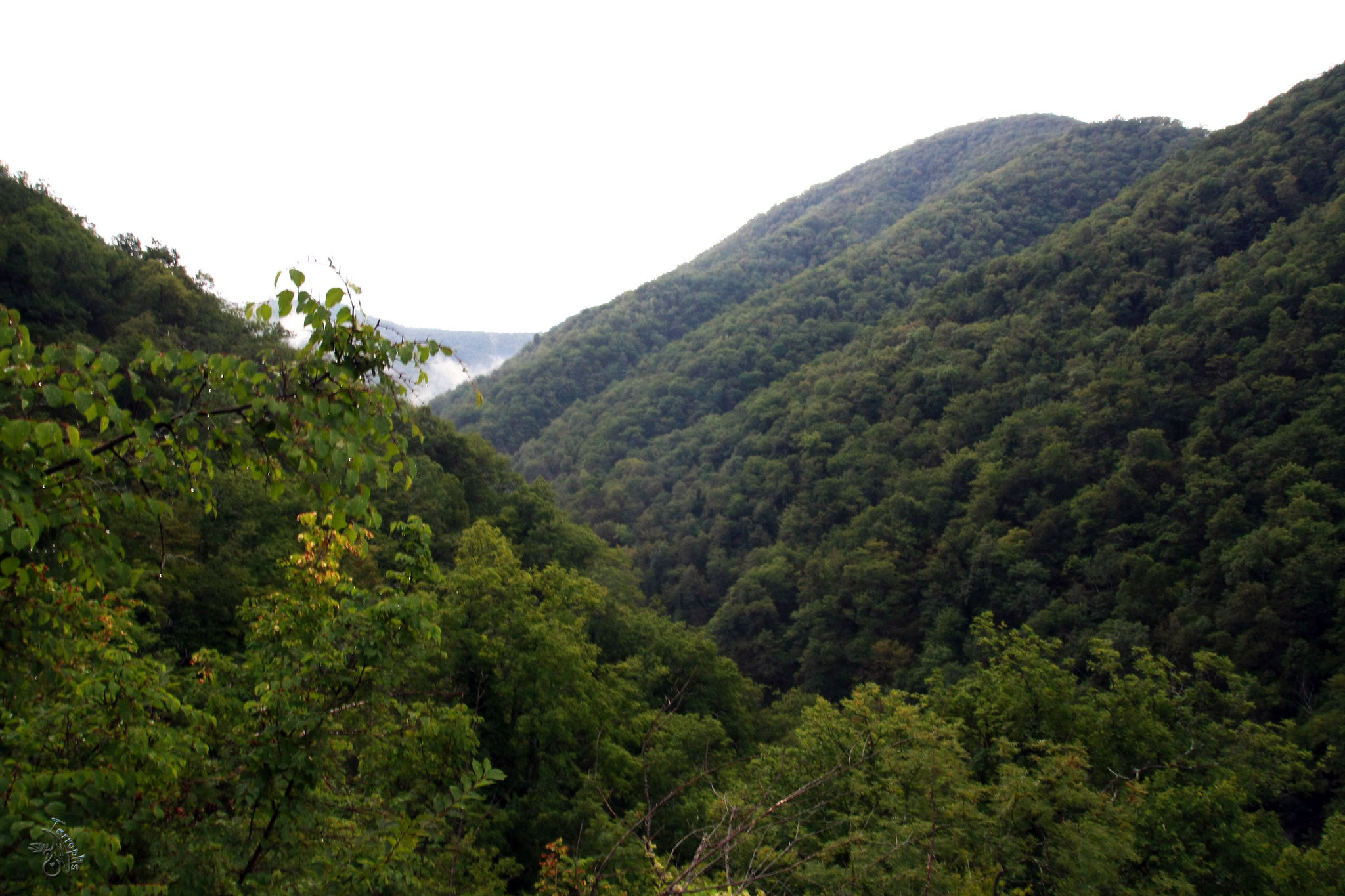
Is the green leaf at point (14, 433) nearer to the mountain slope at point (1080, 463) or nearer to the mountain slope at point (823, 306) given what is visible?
the mountain slope at point (1080, 463)

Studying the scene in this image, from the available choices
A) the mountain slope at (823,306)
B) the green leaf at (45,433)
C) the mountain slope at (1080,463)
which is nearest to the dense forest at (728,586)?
the green leaf at (45,433)

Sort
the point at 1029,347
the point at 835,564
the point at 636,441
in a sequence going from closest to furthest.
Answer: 1. the point at 835,564
2. the point at 1029,347
3. the point at 636,441

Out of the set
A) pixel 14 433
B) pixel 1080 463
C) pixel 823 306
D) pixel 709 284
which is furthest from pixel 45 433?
pixel 709 284

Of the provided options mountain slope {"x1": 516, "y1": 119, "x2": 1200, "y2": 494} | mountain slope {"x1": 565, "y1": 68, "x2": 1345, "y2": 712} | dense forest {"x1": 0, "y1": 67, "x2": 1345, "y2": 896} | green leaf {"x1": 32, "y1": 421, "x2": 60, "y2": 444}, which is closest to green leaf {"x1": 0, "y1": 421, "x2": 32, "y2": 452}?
dense forest {"x1": 0, "y1": 67, "x2": 1345, "y2": 896}

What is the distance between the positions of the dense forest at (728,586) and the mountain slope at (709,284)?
1598cm

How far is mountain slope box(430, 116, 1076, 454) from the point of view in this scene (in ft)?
398

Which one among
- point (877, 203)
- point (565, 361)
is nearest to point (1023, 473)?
point (565, 361)

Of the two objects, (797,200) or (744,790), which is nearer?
(744,790)

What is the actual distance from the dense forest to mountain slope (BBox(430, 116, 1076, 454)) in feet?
52.4

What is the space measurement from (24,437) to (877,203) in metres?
195

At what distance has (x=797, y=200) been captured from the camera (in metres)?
197

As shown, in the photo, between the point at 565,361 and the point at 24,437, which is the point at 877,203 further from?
the point at 24,437

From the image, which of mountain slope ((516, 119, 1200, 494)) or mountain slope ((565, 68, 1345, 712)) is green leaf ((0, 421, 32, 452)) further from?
mountain slope ((516, 119, 1200, 494))

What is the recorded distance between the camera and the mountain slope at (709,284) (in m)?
121
